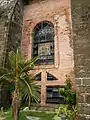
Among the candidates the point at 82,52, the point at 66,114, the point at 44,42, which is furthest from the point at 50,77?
the point at 82,52

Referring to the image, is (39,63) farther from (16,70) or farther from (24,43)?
(16,70)

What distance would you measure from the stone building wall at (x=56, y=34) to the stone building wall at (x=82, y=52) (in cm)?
317

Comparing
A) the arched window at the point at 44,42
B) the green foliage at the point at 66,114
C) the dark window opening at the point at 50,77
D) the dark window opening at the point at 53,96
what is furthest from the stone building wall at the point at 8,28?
the green foliage at the point at 66,114

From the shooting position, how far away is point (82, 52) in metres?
5.82

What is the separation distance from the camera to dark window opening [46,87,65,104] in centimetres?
888

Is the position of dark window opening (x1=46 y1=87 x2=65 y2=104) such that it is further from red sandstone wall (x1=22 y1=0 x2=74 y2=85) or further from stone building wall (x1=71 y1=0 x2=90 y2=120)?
stone building wall (x1=71 y1=0 x2=90 y2=120)

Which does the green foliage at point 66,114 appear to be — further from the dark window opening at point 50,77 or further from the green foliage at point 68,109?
the dark window opening at point 50,77

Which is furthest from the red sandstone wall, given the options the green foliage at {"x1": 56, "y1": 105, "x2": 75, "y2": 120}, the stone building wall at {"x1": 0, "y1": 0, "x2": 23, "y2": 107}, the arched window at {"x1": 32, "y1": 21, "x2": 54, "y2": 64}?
the green foliage at {"x1": 56, "y1": 105, "x2": 75, "y2": 120}

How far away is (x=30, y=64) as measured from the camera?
223 inches

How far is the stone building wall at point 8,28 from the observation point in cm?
860

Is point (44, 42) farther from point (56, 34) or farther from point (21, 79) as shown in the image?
point (21, 79)

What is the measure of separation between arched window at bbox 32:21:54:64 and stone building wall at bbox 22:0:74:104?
0.85 ft

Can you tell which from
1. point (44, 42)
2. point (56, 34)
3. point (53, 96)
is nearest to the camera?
point (53, 96)

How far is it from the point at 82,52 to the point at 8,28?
4.72 meters
